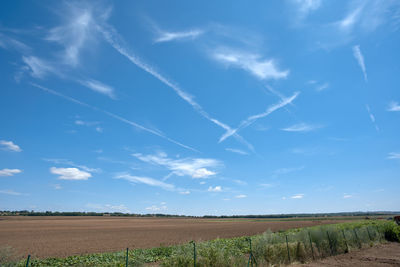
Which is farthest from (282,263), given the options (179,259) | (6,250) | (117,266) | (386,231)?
(386,231)

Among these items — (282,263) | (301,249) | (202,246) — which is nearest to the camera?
(202,246)

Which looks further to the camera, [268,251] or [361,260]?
[361,260]

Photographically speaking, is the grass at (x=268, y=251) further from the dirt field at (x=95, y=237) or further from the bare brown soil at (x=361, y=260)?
the dirt field at (x=95, y=237)

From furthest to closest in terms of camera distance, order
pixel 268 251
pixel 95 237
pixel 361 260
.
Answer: pixel 95 237
pixel 361 260
pixel 268 251

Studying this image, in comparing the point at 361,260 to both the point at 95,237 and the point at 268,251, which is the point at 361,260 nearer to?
the point at 268,251

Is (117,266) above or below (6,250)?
below

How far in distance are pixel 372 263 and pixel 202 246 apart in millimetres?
11548

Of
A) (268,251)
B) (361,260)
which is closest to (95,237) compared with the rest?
(268,251)

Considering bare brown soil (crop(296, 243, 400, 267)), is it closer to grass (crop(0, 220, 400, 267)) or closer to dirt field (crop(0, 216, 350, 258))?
grass (crop(0, 220, 400, 267))

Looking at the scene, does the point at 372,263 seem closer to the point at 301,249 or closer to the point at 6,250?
the point at 301,249

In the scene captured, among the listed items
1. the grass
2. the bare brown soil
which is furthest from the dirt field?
the bare brown soil

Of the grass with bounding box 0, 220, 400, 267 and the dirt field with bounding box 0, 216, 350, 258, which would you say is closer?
the grass with bounding box 0, 220, 400, 267

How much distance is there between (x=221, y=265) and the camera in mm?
11742

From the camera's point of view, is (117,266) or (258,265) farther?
(258,265)
